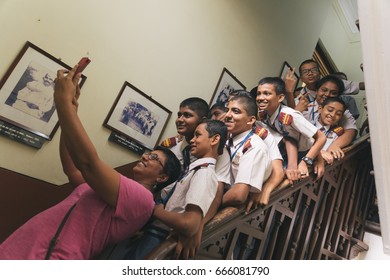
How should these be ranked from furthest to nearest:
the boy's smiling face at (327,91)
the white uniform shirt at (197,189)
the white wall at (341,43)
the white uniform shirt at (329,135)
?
1. the white wall at (341,43)
2. the boy's smiling face at (327,91)
3. the white uniform shirt at (329,135)
4. the white uniform shirt at (197,189)

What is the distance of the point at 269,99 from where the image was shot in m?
2.26

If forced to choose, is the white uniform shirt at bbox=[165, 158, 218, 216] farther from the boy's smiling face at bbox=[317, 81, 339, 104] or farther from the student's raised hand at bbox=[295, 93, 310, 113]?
the boy's smiling face at bbox=[317, 81, 339, 104]

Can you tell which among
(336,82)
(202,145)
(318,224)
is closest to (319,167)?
(318,224)

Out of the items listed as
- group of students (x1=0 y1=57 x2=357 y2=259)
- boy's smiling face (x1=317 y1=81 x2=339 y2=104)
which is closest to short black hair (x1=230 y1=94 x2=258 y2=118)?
group of students (x1=0 y1=57 x2=357 y2=259)

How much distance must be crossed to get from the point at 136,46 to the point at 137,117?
0.64m

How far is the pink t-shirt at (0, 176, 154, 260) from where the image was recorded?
1.18 m

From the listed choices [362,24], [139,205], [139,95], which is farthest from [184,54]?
[139,205]

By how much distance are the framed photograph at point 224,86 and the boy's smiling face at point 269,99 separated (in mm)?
1229

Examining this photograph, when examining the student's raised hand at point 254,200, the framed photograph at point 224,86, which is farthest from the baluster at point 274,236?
the framed photograph at point 224,86

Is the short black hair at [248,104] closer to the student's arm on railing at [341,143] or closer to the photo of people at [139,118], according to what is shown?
the student's arm on railing at [341,143]

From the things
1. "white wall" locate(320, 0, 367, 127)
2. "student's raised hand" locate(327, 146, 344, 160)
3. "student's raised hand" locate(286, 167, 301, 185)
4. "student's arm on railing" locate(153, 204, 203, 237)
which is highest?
"white wall" locate(320, 0, 367, 127)

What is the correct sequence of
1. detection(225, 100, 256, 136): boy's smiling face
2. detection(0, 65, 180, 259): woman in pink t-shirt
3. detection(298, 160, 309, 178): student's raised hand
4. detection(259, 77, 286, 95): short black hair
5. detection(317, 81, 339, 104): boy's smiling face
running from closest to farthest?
detection(0, 65, 180, 259): woman in pink t-shirt → detection(298, 160, 309, 178): student's raised hand → detection(225, 100, 256, 136): boy's smiling face → detection(259, 77, 286, 95): short black hair → detection(317, 81, 339, 104): boy's smiling face

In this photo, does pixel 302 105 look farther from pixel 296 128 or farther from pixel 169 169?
pixel 169 169

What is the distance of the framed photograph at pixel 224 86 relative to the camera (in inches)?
139
